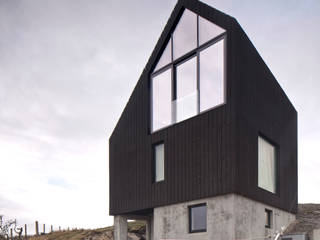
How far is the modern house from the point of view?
16578 mm

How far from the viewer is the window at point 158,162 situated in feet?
64.2

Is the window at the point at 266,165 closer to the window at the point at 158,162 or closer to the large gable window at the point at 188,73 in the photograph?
the large gable window at the point at 188,73

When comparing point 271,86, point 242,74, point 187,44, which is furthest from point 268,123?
point 187,44

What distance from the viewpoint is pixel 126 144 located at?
21.9 metres

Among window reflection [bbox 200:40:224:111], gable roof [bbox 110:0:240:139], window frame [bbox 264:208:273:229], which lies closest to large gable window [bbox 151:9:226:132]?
window reflection [bbox 200:40:224:111]

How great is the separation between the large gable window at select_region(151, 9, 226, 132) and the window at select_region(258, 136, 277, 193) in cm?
306

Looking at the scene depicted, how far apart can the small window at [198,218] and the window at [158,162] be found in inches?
93.9

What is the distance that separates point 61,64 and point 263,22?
10.4 meters

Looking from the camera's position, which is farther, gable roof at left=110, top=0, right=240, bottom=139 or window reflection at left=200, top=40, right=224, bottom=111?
gable roof at left=110, top=0, right=240, bottom=139

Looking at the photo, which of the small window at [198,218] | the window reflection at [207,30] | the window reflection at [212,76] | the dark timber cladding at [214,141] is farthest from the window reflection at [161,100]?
the small window at [198,218]

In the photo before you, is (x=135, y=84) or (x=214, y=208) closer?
(x=214, y=208)

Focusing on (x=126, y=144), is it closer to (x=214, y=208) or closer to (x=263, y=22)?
(x=214, y=208)

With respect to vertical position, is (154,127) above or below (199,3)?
below

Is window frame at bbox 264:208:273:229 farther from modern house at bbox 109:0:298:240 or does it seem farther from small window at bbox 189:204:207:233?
small window at bbox 189:204:207:233
